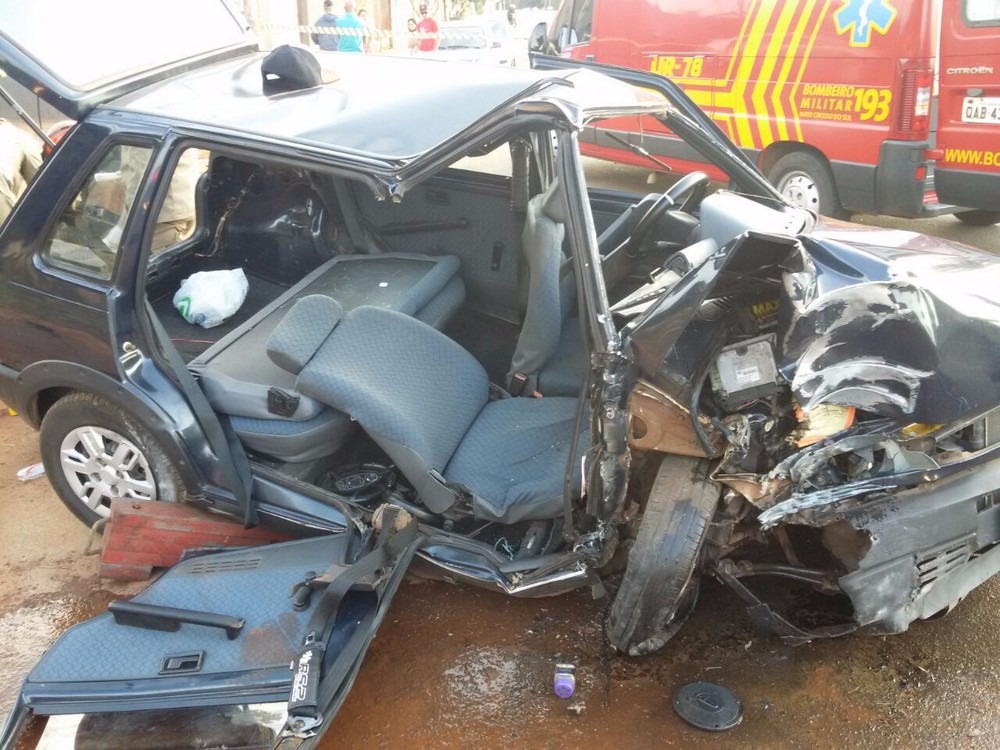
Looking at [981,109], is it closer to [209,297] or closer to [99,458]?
[209,297]

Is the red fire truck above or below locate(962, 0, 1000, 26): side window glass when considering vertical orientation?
below

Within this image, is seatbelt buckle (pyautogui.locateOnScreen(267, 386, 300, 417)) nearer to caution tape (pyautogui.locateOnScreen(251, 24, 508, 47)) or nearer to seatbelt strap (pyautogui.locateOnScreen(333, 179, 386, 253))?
seatbelt strap (pyautogui.locateOnScreen(333, 179, 386, 253))

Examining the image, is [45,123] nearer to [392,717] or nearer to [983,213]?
[392,717]

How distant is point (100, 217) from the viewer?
289 cm

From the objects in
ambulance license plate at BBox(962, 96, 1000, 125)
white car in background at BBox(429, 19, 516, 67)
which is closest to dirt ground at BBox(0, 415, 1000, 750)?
ambulance license plate at BBox(962, 96, 1000, 125)

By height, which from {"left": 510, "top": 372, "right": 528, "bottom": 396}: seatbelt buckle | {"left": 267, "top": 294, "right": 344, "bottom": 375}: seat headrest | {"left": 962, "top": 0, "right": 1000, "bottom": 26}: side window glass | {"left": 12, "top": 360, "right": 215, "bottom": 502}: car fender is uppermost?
{"left": 962, "top": 0, "right": 1000, "bottom": 26}: side window glass

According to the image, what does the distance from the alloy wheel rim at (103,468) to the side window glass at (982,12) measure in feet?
17.8

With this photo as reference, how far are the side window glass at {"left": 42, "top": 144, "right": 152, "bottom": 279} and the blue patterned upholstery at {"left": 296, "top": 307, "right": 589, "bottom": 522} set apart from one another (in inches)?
32.3

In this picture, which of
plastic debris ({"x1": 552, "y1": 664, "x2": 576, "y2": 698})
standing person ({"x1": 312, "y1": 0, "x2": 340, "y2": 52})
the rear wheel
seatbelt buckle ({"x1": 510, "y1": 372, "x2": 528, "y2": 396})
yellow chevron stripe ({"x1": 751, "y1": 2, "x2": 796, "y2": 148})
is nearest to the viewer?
the rear wheel

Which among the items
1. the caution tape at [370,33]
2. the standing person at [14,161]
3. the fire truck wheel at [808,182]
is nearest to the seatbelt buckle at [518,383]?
the standing person at [14,161]

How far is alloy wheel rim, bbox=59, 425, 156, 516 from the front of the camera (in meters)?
3.05

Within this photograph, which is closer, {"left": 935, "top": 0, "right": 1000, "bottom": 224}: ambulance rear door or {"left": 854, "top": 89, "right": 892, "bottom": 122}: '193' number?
{"left": 935, "top": 0, "right": 1000, "bottom": 224}: ambulance rear door

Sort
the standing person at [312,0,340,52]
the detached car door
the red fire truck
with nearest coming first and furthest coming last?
the detached car door
the red fire truck
the standing person at [312,0,340,52]

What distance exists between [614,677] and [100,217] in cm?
238
